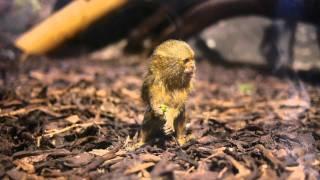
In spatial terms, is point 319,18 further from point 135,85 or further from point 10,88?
point 10,88

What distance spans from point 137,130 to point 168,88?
1.90ft

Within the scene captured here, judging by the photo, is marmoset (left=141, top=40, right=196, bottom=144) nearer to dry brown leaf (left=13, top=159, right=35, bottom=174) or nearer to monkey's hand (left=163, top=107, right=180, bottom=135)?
monkey's hand (left=163, top=107, right=180, bottom=135)

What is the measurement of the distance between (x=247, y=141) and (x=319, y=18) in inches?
111

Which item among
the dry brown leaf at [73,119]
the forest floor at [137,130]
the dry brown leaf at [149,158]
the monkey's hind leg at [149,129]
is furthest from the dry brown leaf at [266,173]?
the dry brown leaf at [73,119]

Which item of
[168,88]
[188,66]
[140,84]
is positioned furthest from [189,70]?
[140,84]

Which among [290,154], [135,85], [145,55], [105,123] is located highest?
[145,55]

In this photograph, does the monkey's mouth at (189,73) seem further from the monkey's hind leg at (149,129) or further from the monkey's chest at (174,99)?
the monkey's hind leg at (149,129)

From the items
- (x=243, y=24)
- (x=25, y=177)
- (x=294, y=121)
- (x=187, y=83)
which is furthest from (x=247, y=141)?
(x=243, y=24)

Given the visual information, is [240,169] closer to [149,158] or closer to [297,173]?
[297,173]

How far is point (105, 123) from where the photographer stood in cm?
410

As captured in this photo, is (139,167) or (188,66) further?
(188,66)

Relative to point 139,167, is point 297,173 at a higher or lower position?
lower

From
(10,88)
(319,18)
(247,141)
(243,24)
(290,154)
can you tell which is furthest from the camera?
(243,24)

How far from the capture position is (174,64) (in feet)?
11.1
